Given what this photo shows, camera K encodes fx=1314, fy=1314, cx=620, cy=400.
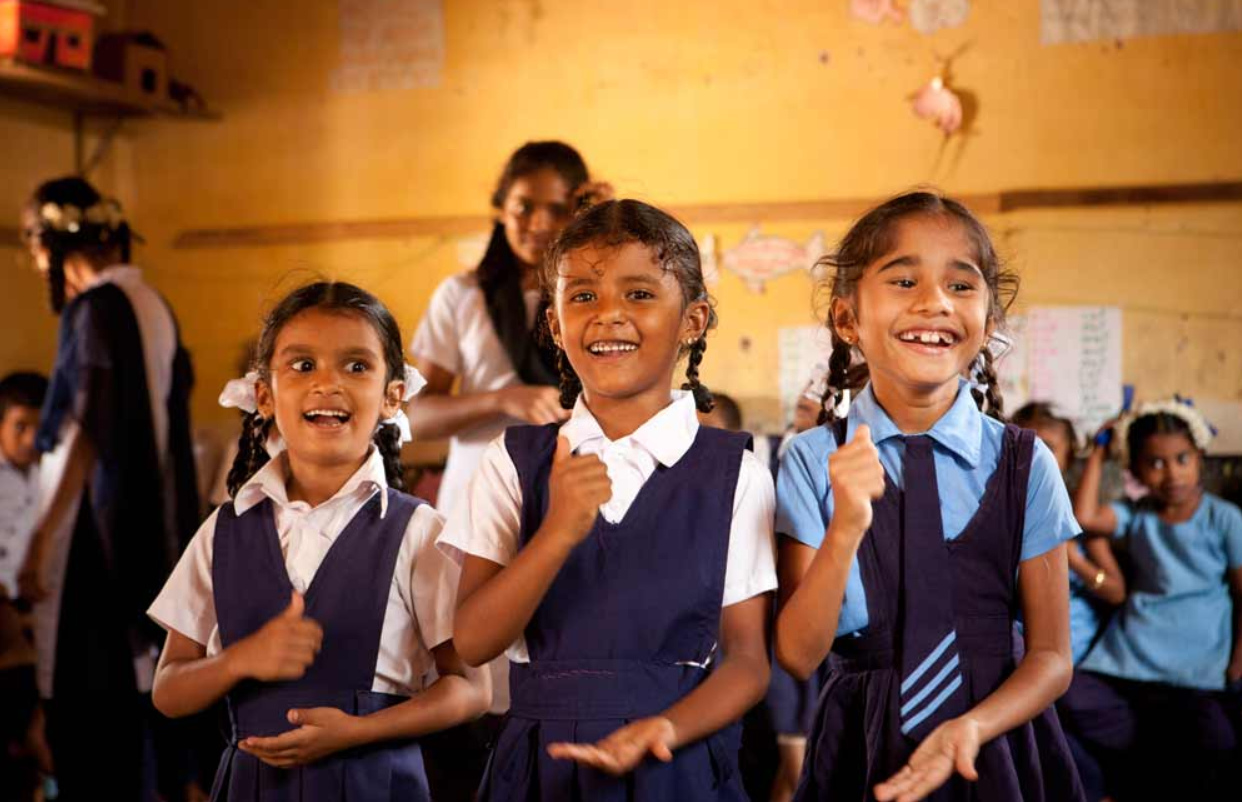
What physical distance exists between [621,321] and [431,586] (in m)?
0.40

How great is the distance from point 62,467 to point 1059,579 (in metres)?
2.22

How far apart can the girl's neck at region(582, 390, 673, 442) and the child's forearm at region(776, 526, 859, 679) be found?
0.25m

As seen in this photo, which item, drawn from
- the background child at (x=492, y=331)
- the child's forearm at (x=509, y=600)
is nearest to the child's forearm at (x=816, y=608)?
the child's forearm at (x=509, y=600)

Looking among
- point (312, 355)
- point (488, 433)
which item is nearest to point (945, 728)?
point (312, 355)

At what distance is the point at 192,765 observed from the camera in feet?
11.0

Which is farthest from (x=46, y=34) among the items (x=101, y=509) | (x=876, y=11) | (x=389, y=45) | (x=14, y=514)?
(x=876, y=11)

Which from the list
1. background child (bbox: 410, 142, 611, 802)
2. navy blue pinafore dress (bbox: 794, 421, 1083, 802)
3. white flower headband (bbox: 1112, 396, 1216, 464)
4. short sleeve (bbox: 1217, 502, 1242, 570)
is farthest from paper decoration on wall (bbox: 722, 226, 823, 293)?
navy blue pinafore dress (bbox: 794, 421, 1083, 802)

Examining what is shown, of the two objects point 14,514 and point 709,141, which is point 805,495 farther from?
point 14,514

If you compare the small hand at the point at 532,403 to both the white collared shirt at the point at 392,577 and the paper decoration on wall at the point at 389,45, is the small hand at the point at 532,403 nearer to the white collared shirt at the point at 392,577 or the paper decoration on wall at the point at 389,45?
the white collared shirt at the point at 392,577

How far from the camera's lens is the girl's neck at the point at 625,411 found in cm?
148

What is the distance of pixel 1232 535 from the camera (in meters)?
3.19

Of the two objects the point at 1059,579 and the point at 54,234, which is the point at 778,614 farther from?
the point at 54,234

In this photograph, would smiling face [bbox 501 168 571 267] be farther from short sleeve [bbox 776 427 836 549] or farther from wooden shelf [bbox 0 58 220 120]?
wooden shelf [bbox 0 58 220 120]

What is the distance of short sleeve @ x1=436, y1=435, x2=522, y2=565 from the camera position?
143 cm
